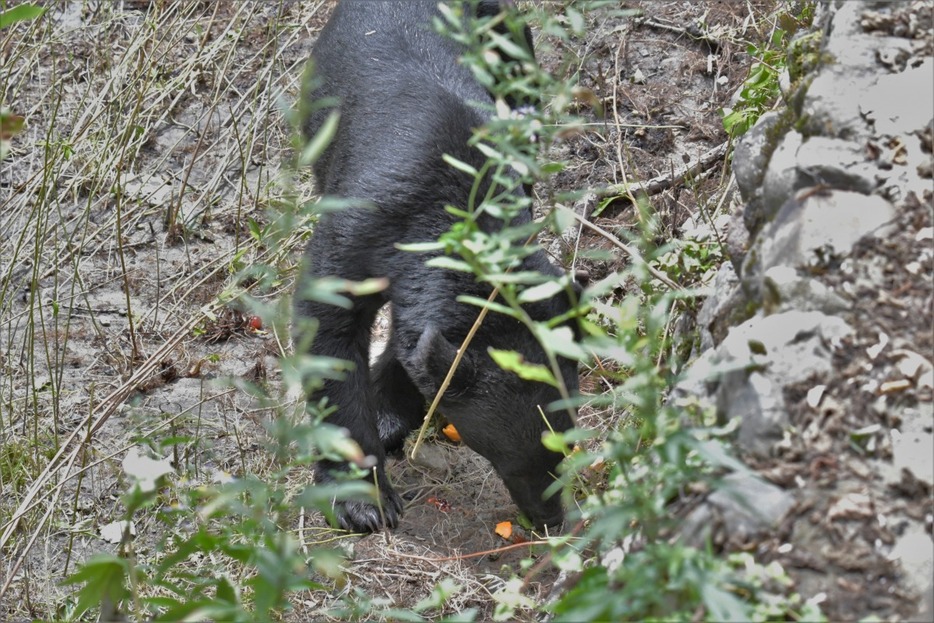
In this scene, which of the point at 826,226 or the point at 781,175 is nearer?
the point at 826,226

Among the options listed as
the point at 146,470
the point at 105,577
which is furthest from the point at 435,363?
the point at 105,577

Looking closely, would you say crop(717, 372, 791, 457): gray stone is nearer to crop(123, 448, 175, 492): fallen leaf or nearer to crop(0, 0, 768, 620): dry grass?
crop(123, 448, 175, 492): fallen leaf

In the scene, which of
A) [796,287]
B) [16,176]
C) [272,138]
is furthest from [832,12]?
[16,176]

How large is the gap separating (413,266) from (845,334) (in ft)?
7.91

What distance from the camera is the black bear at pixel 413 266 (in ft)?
15.5

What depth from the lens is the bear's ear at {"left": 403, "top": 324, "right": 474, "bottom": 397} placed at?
4.57 m

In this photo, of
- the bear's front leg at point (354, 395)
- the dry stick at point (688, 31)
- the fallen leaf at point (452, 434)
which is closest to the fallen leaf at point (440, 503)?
the bear's front leg at point (354, 395)

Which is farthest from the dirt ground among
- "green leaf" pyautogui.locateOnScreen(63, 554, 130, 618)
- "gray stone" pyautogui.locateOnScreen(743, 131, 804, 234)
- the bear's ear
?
"gray stone" pyautogui.locateOnScreen(743, 131, 804, 234)

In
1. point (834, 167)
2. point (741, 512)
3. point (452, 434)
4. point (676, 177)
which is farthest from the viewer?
point (676, 177)

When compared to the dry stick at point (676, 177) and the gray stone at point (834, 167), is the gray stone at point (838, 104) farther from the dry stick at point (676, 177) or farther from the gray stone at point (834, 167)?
the dry stick at point (676, 177)

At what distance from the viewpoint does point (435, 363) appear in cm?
461

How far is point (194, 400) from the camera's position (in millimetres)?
6145

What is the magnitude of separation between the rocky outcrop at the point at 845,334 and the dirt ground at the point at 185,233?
2.16 metres

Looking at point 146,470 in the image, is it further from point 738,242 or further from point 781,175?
point 738,242
